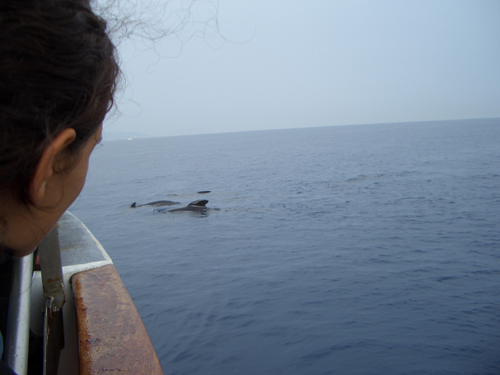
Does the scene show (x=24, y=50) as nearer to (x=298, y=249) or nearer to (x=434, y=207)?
(x=298, y=249)

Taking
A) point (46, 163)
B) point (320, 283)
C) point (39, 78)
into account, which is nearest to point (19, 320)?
point (46, 163)

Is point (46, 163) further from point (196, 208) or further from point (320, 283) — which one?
point (196, 208)

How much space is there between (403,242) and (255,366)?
7.94 meters

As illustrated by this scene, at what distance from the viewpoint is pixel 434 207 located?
18.1 m

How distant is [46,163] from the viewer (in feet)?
2.54

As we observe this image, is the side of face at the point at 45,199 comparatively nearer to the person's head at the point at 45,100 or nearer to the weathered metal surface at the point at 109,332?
the person's head at the point at 45,100

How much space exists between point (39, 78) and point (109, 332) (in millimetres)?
1512

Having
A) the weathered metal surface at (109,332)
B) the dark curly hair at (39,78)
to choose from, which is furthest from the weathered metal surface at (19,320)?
the dark curly hair at (39,78)

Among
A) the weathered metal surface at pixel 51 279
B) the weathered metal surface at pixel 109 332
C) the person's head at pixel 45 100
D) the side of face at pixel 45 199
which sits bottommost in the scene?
the weathered metal surface at pixel 109 332

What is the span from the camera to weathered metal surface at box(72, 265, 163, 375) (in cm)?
166

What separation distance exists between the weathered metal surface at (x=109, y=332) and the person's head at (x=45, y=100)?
0.98 meters

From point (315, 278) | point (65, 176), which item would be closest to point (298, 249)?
point (315, 278)

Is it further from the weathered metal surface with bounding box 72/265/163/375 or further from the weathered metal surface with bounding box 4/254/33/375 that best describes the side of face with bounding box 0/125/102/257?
the weathered metal surface with bounding box 72/265/163/375

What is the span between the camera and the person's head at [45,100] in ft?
2.34
